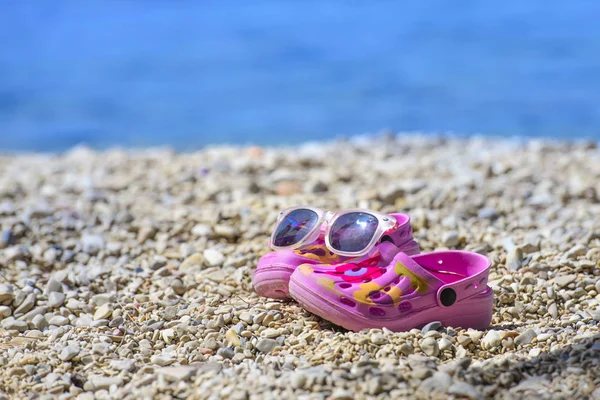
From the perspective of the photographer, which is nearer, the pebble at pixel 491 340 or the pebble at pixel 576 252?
the pebble at pixel 491 340

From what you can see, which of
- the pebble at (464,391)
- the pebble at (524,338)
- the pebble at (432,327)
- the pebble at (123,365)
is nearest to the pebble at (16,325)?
the pebble at (123,365)

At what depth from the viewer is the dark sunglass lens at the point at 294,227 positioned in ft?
8.44

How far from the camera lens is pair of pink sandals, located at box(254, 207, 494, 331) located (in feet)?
7.48

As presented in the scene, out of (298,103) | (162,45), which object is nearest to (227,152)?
(298,103)

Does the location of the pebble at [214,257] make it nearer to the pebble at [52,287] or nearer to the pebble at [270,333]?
the pebble at [52,287]

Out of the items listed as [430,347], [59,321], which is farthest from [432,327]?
[59,321]

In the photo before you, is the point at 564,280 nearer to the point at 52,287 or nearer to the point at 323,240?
the point at 323,240

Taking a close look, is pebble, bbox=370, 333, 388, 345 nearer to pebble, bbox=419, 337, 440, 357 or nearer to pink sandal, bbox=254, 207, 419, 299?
pebble, bbox=419, 337, 440, 357

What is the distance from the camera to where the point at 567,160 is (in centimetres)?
521

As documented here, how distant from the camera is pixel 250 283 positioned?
287 cm

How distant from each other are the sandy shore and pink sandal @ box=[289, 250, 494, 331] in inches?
2.7

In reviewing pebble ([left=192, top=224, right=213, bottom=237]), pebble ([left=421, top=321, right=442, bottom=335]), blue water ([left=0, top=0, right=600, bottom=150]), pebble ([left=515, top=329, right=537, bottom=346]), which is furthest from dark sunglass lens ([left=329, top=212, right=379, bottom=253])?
blue water ([left=0, top=0, right=600, bottom=150])

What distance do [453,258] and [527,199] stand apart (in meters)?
1.72

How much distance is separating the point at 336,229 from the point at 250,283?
0.53 m
